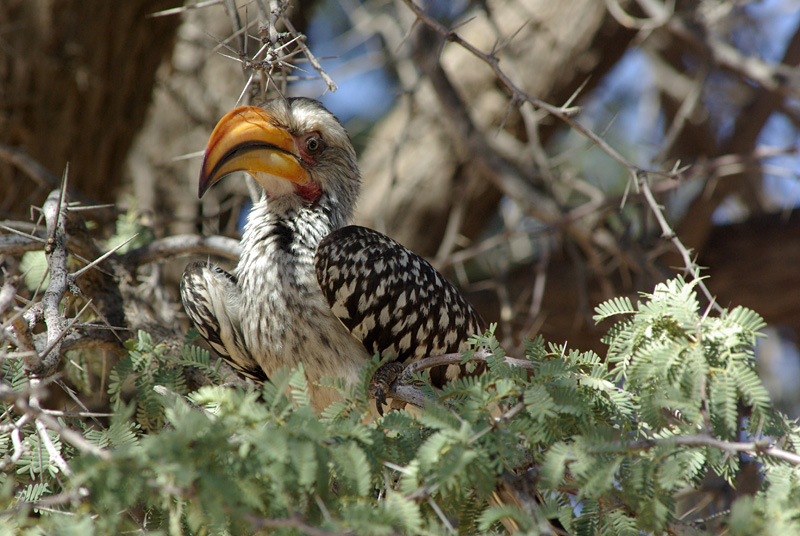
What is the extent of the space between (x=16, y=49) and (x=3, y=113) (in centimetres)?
41

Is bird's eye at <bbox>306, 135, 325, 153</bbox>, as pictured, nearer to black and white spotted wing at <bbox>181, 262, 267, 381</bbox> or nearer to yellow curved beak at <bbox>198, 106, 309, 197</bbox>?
yellow curved beak at <bbox>198, 106, 309, 197</bbox>

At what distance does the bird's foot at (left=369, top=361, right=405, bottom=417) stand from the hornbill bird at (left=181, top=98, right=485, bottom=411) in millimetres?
16

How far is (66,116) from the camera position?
14.7ft

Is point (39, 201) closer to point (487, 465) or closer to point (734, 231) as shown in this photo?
point (487, 465)

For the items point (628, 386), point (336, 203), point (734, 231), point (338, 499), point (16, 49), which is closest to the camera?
point (338, 499)

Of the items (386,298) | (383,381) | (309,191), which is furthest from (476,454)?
(309,191)

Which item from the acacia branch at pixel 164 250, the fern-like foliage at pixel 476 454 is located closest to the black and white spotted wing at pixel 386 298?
the fern-like foliage at pixel 476 454

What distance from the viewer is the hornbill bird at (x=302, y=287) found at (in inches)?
108

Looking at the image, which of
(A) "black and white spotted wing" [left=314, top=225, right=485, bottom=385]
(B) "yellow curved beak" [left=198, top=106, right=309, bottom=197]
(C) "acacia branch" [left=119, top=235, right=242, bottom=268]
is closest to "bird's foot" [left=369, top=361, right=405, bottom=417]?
(A) "black and white spotted wing" [left=314, top=225, right=485, bottom=385]

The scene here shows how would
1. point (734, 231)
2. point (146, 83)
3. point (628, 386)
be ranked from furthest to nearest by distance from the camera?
point (734, 231)
point (146, 83)
point (628, 386)

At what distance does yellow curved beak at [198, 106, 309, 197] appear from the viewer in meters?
2.70

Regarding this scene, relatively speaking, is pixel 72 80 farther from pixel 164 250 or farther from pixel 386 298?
pixel 386 298

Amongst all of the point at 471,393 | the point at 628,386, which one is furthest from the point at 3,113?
the point at 628,386

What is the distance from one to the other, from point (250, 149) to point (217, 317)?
30.3 inches
